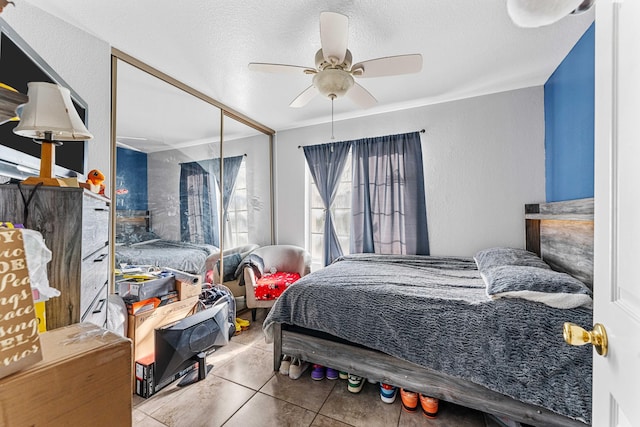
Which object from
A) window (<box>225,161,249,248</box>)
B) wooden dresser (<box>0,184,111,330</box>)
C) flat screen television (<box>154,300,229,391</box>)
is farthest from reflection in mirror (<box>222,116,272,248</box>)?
wooden dresser (<box>0,184,111,330</box>)

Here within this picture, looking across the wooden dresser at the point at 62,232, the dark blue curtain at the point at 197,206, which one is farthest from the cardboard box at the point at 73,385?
the dark blue curtain at the point at 197,206

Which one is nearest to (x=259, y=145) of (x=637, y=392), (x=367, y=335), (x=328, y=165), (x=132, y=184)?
(x=328, y=165)

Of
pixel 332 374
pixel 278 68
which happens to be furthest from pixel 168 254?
pixel 278 68

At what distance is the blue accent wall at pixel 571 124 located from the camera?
1816mm

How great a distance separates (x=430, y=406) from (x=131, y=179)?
109 inches

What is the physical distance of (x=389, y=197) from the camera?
10.7 feet

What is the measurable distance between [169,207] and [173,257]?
0.49m

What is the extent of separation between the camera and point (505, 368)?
140 centimetres

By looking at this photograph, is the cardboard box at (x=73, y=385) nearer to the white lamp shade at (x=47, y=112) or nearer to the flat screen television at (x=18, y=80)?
the white lamp shade at (x=47, y=112)

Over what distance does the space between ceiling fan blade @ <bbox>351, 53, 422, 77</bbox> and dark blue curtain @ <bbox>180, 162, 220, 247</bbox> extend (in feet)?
6.50

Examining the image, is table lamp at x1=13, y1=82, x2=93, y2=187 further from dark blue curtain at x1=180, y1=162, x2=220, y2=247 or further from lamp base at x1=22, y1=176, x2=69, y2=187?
dark blue curtain at x1=180, y1=162, x2=220, y2=247

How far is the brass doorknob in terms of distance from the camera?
2.00ft

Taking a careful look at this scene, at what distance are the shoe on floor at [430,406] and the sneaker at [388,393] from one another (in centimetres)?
20

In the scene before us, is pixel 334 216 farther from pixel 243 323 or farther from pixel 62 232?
pixel 62 232
